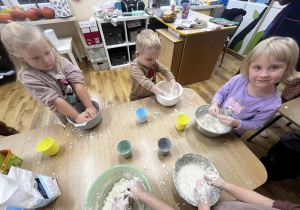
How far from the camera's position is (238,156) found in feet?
2.20

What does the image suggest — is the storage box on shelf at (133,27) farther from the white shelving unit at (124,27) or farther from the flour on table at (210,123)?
the flour on table at (210,123)

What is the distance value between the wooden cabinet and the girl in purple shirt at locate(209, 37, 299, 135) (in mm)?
1090

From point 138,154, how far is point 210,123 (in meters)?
0.48

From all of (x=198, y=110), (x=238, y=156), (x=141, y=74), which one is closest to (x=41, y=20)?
(x=141, y=74)

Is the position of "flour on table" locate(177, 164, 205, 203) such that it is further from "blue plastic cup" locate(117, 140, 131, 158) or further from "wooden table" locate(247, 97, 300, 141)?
"wooden table" locate(247, 97, 300, 141)

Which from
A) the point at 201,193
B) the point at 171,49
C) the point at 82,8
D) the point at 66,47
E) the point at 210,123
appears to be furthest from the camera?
the point at 82,8

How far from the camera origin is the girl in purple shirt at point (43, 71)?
2.16 feet

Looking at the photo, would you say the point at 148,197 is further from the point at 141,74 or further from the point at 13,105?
the point at 13,105

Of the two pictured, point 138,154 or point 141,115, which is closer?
point 138,154

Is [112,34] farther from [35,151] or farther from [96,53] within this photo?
[35,151]

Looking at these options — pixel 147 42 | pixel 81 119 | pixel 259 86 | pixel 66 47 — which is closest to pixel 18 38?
pixel 81 119

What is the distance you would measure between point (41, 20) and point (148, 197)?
2.71 meters

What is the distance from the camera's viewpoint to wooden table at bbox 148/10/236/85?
1.77m

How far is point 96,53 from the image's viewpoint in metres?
2.43
